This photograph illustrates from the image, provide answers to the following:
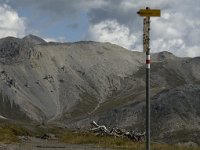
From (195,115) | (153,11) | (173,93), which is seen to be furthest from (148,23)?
(173,93)

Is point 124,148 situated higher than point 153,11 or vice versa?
point 153,11

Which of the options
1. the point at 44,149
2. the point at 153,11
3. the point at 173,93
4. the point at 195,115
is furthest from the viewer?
the point at 173,93

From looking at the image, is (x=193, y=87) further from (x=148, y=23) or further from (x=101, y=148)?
(x=148, y=23)

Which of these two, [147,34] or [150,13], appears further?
[147,34]

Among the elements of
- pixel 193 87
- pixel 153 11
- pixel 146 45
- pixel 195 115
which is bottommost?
pixel 146 45

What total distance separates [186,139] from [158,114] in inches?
1241

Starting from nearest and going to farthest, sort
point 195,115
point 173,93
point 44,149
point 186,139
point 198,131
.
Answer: point 44,149 → point 186,139 → point 198,131 → point 195,115 → point 173,93

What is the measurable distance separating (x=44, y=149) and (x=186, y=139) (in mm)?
108252

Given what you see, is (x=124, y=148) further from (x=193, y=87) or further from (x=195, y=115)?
(x=193, y=87)

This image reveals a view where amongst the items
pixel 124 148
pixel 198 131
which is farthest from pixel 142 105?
pixel 124 148

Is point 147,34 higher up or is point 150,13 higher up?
point 150,13

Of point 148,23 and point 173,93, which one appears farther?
point 173,93

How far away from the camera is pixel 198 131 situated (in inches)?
5807

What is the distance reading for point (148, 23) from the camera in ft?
49.3
